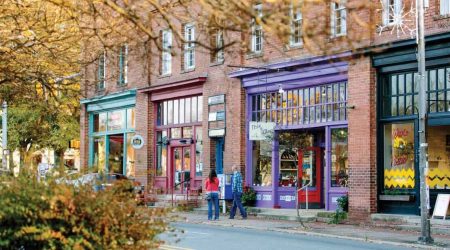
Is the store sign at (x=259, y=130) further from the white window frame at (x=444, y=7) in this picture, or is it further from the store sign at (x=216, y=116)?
the white window frame at (x=444, y=7)

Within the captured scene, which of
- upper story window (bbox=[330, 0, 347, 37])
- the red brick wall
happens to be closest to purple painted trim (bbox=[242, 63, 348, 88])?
the red brick wall

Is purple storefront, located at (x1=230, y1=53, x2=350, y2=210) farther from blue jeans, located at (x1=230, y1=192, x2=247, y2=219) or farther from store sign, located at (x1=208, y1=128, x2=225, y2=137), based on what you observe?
blue jeans, located at (x1=230, y1=192, x2=247, y2=219)

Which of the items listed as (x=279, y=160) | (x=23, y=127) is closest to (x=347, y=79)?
(x=279, y=160)

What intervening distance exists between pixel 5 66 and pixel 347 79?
40.2ft

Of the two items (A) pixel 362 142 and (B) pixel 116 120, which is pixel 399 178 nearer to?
(A) pixel 362 142

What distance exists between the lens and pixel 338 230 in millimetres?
21156

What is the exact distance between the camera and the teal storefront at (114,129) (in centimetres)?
3650

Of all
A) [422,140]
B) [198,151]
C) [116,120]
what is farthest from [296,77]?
[116,120]

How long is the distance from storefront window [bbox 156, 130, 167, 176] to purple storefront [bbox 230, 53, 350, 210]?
6.38m

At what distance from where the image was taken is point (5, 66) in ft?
47.6

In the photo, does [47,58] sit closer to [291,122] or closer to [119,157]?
[291,122]

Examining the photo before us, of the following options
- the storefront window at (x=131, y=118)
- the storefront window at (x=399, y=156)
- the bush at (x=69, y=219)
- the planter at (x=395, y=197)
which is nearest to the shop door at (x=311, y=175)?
the storefront window at (x=399, y=156)

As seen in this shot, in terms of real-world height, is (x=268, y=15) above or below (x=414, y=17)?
below

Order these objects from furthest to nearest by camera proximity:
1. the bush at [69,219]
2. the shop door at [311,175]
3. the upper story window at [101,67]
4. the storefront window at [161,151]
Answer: the storefront window at [161,151] → the shop door at [311,175] → the upper story window at [101,67] → the bush at [69,219]
